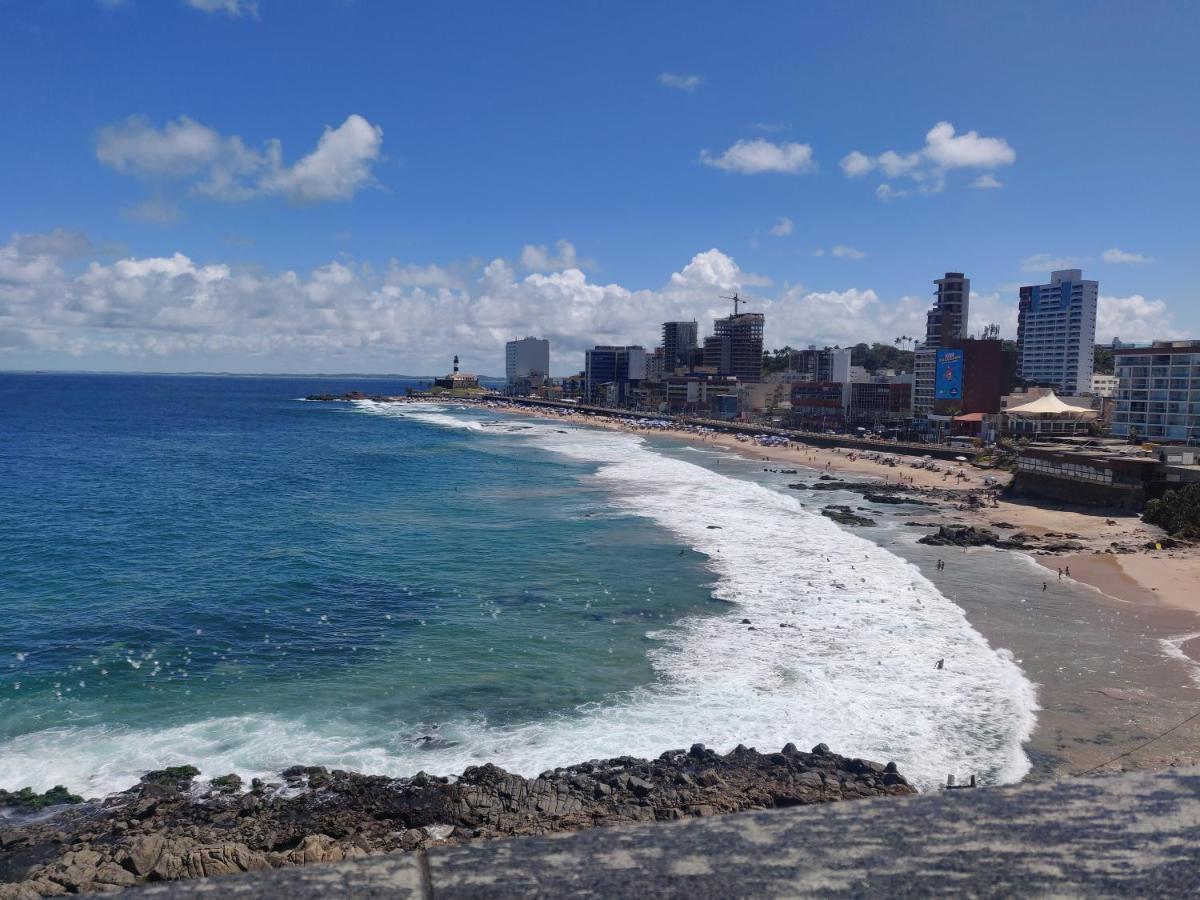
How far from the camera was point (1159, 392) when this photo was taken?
6569 cm

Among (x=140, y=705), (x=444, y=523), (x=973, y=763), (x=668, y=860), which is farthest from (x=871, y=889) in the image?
(x=444, y=523)

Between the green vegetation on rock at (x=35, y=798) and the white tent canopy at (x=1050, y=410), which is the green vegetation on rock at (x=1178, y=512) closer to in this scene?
the white tent canopy at (x=1050, y=410)

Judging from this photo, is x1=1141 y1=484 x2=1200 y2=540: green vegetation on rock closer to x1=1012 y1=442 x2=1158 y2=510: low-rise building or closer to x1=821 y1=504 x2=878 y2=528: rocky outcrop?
x1=1012 y1=442 x2=1158 y2=510: low-rise building

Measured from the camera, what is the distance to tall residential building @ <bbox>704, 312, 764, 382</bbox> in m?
178

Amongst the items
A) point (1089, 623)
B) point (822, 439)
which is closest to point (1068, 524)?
point (1089, 623)

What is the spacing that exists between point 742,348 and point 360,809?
17183cm

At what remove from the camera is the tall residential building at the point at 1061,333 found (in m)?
134

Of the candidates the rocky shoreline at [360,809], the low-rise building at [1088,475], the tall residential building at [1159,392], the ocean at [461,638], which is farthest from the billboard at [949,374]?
the rocky shoreline at [360,809]

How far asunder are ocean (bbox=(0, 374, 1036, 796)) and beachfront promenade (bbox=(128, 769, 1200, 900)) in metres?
14.5

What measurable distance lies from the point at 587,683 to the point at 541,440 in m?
78.5

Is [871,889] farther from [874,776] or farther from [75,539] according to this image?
[75,539]

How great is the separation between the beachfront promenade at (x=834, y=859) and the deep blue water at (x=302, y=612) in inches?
622

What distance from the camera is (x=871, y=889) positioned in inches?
88.7

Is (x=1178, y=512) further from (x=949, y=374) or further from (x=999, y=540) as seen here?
(x=949, y=374)
